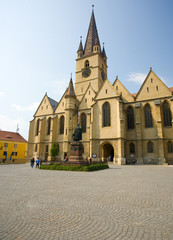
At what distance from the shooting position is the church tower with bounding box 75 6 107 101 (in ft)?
147

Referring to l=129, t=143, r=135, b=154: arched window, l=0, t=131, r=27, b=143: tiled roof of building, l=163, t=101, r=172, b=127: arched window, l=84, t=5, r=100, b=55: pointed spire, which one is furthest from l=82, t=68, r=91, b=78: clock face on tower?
l=0, t=131, r=27, b=143: tiled roof of building

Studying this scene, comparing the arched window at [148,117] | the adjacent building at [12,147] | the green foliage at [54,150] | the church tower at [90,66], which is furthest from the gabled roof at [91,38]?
the adjacent building at [12,147]

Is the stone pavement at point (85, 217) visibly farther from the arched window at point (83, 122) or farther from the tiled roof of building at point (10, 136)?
the tiled roof of building at point (10, 136)

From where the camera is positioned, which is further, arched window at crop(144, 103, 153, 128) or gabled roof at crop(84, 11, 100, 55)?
gabled roof at crop(84, 11, 100, 55)

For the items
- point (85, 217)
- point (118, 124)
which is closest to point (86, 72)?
point (118, 124)

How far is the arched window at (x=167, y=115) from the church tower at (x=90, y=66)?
1898cm

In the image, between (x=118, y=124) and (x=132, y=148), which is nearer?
(x=118, y=124)

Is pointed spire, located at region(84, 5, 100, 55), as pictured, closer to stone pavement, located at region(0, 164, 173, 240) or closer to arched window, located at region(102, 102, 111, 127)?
arched window, located at region(102, 102, 111, 127)

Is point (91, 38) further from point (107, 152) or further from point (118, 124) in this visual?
point (107, 152)

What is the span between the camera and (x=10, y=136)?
50.5 meters

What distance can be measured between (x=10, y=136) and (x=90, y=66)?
34.2 meters

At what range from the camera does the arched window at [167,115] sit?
29009 millimetres

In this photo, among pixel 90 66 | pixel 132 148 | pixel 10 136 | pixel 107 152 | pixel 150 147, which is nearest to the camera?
pixel 150 147

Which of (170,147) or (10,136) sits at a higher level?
(10,136)
